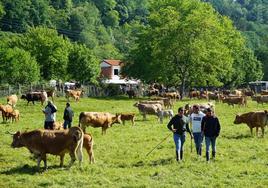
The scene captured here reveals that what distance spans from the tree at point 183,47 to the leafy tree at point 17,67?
14264 millimetres

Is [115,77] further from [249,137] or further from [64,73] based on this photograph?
[249,137]

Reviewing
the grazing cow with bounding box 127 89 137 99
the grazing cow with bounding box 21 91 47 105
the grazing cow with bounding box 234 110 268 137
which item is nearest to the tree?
the grazing cow with bounding box 127 89 137 99

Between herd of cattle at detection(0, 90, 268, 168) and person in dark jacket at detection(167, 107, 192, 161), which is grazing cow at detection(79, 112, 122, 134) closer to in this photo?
herd of cattle at detection(0, 90, 268, 168)

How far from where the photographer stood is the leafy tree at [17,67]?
60.8 m

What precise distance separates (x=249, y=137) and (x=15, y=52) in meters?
44.1

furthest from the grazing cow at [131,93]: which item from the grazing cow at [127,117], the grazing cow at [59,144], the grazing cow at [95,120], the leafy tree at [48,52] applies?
the grazing cow at [59,144]

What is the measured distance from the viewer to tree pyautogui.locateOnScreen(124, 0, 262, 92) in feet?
197

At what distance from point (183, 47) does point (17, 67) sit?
67.6 feet

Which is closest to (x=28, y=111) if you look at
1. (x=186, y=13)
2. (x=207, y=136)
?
(x=207, y=136)

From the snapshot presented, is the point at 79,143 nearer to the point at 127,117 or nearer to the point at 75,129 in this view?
the point at 75,129

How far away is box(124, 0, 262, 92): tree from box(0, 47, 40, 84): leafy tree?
14.3 metres

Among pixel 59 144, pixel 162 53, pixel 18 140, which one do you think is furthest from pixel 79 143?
pixel 162 53

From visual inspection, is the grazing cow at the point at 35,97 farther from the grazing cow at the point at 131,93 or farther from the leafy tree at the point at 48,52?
the leafy tree at the point at 48,52

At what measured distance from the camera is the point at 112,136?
24.3 metres
